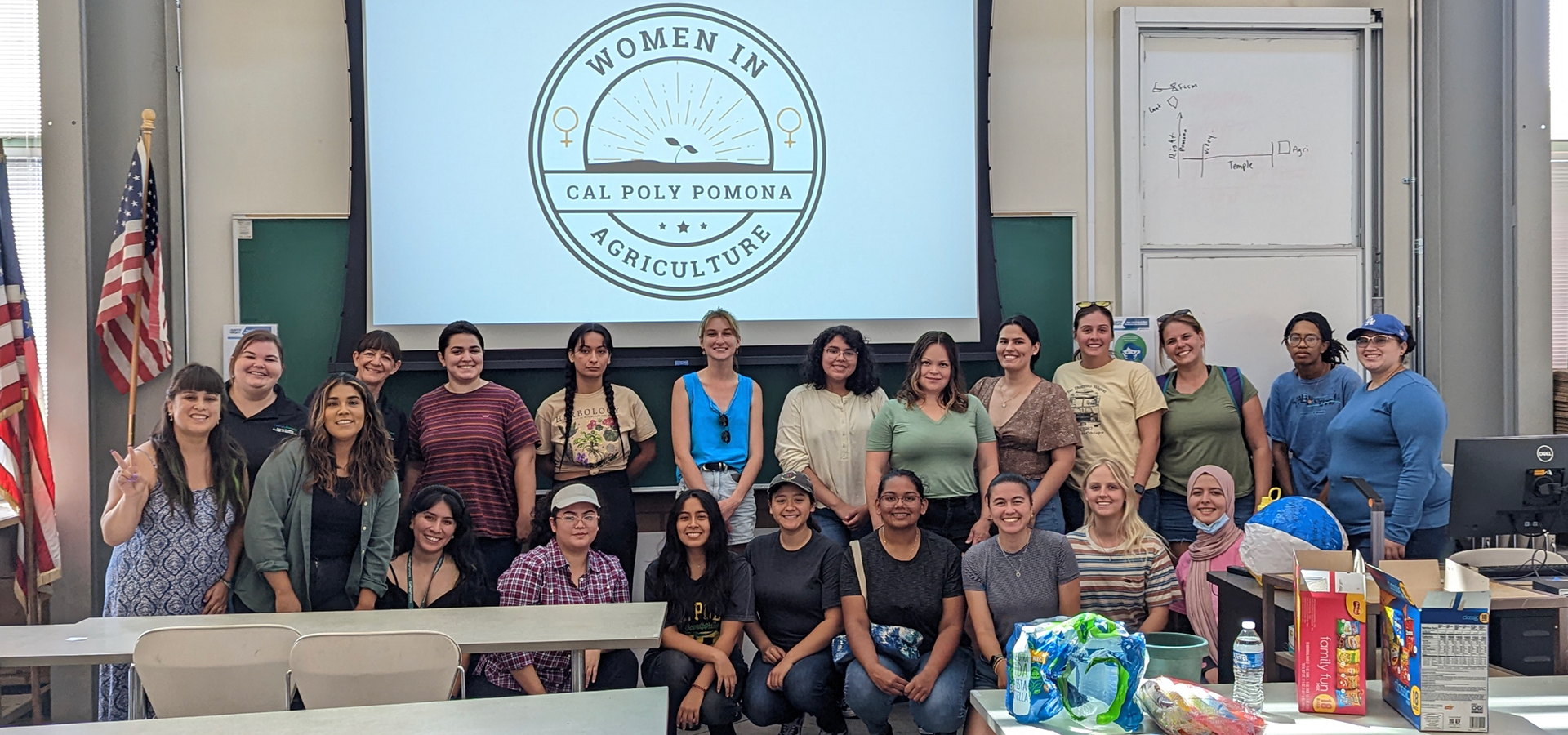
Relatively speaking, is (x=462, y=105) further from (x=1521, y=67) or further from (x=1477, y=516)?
(x=1521, y=67)

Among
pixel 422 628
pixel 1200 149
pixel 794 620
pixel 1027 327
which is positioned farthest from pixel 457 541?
pixel 1200 149

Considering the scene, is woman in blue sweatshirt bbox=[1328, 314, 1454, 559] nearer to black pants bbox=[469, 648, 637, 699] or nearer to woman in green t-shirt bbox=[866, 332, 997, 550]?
woman in green t-shirt bbox=[866, 332, 997, 550]

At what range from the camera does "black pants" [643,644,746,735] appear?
330 centimetres

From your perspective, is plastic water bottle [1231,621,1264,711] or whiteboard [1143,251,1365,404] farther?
whiteboard [1143,251,1365,404]

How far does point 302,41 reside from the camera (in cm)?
432

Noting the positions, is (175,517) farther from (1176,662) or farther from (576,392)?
(1176,662)

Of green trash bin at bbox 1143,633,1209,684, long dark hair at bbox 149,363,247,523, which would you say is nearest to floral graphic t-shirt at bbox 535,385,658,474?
long dark hair at bbox 149,363,247,523

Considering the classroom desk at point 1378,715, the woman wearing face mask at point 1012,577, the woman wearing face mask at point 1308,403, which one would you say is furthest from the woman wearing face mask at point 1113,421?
the classroom desk at point 1378,715

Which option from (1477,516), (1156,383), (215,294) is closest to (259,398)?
(215,294)

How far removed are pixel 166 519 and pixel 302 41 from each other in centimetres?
223

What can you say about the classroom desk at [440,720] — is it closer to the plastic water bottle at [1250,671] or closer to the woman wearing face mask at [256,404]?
the plastic water bottle at [1250,671]

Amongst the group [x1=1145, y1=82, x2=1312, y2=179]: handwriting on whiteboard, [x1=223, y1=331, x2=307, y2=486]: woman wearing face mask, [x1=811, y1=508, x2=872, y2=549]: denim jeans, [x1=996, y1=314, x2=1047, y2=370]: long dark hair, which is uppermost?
[x1=1145, y1=82, x2=1312, y2=179]: handwriting on whiteboard

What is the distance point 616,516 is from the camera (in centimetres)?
385

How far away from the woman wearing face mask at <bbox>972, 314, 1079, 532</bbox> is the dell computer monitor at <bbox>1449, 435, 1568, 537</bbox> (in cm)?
127
